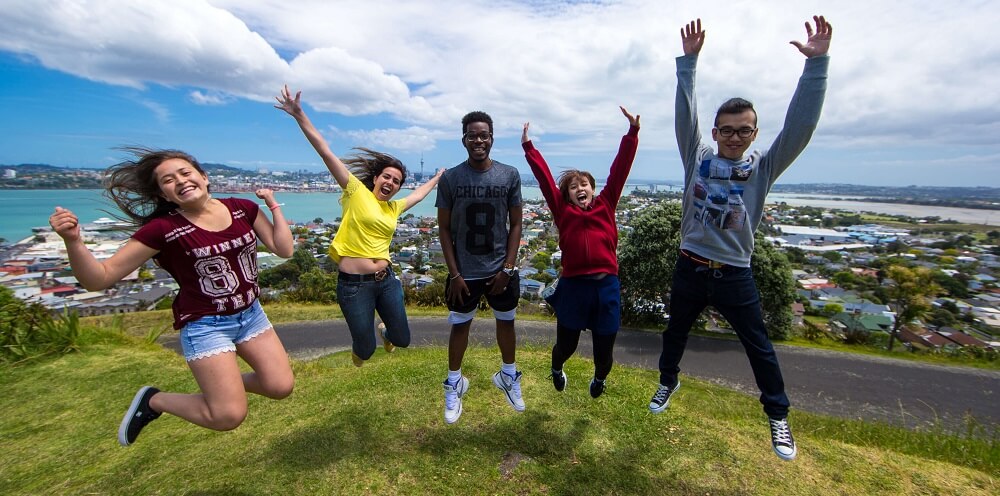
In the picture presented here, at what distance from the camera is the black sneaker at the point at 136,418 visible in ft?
9.55

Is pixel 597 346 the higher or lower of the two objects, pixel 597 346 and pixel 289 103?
the lower

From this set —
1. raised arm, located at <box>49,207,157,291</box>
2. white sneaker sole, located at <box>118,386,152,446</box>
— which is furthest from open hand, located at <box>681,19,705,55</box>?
white sneaker sole, located at <box>118,386,152,446</box>

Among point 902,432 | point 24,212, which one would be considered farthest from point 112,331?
point 24,212

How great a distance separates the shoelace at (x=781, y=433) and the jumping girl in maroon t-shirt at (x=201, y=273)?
3.61 metres

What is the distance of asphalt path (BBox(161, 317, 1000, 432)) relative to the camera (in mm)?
9062

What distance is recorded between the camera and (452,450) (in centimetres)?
358

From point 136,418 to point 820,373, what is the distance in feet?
44.3

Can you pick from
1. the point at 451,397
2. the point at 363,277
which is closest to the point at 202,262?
the point at 363,277

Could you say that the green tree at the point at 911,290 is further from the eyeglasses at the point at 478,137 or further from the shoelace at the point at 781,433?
the eyeglasses at the point at 478,137

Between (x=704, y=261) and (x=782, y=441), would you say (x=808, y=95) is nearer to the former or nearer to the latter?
(x=704, y=261)

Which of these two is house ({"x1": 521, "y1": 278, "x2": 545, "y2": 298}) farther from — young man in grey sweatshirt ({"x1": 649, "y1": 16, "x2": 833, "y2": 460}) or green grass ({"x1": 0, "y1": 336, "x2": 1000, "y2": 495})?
young man in grey sweatshirt ({"x1": 649, "y1": 16, "x2": 833, "y2": 460})

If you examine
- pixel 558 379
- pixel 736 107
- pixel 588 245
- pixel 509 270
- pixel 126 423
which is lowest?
pixel 558 379

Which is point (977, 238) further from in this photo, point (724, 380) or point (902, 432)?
point (902, 432)

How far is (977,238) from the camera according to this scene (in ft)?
170
